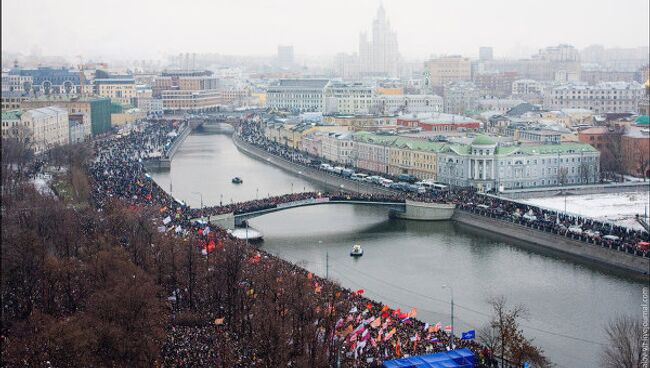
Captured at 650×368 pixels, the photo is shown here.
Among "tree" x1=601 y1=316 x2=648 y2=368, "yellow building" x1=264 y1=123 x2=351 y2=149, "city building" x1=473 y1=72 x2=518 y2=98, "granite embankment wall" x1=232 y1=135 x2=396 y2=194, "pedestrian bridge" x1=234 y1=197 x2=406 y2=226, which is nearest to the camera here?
"tree" x1=601 y1=316 x2=648 y2=368

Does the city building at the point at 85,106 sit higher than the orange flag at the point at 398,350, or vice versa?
the city building at the point at 85,106

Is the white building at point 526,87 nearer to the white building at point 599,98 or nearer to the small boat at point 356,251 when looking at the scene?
the white building at point 599,98

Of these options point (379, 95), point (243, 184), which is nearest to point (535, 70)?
point (379, 95)

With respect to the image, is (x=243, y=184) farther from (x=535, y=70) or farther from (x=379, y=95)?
(x=535, y=70)

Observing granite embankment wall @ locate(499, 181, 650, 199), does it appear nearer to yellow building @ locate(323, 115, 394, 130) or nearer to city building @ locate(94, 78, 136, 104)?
yellow building @ locate(323, 115, 394, 130)

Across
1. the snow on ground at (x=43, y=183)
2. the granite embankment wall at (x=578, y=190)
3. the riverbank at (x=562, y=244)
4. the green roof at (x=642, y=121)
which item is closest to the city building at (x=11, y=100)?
the snow on ground at (x=43, y=183)

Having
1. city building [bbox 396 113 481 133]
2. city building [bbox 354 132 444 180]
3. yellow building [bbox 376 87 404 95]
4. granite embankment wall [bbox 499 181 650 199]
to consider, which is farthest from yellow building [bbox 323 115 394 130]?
yellow building [bbox 376 87 404 95]

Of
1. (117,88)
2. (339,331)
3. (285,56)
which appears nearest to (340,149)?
(339,331)
